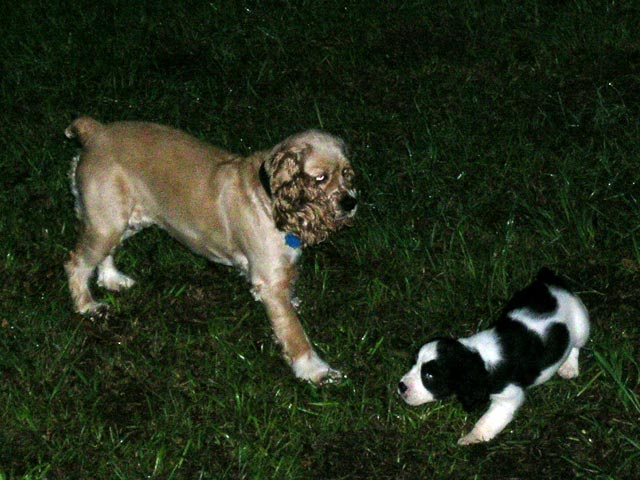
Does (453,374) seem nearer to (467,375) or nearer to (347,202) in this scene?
(467,375)

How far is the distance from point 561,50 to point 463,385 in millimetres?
3925

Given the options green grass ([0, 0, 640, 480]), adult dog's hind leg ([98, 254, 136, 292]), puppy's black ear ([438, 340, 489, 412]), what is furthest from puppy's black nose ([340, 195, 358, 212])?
adult dog's hind leg ([98, 254, 136, 292])

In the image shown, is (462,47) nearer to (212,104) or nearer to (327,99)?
(327,99)

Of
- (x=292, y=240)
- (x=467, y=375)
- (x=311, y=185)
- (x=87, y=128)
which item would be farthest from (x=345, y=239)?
(x=467, y=375)

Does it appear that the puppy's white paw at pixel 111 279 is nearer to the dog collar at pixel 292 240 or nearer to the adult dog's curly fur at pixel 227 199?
the adult dog's curly fur at pixel 227 199

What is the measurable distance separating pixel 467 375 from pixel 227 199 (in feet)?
4.94

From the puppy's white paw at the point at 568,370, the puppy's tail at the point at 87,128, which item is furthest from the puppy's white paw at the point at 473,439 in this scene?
the puppy's tail at the point at 87,128

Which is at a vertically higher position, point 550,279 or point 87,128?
point 87,128

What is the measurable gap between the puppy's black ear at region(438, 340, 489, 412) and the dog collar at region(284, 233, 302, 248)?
96 centimetres

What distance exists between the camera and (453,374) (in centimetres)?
438

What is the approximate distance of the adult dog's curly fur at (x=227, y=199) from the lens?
4789mm

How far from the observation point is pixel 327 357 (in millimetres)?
5246

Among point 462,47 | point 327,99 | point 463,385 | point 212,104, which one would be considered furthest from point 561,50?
point 463,385

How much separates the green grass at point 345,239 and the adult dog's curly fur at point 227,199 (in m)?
0.34
